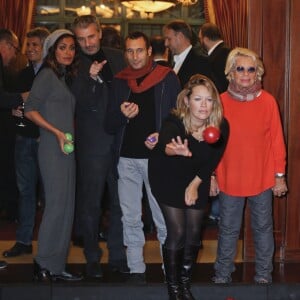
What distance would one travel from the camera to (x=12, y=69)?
24.9 feet

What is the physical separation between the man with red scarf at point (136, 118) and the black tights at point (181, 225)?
1.05ft

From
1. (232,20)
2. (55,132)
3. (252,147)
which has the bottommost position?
(252,147)

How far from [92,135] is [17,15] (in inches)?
248

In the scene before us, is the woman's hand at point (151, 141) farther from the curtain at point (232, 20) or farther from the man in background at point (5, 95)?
the curtain at point (232, 20)

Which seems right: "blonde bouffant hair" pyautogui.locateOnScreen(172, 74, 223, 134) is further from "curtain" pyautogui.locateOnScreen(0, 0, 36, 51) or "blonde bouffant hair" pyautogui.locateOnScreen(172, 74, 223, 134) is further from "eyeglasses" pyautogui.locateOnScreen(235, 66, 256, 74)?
"curtain" pyautogui.locateOnScreen(0, 0, 36, 51)

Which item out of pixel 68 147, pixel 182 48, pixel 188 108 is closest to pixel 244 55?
pixel 188 108

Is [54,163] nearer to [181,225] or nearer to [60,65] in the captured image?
[60,65]

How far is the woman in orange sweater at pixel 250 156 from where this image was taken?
5586mm

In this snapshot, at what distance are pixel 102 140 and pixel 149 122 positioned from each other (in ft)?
1.52

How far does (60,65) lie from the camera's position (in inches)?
225

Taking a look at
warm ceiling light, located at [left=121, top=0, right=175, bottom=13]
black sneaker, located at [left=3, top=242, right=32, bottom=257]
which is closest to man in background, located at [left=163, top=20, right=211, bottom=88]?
black sneaker, located at [left=3, top=242, right=32, bottom=257]

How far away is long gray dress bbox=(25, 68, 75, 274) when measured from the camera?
5633 millimetres

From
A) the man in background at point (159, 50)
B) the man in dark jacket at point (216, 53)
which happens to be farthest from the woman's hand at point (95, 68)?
the man in background at point (159, 50)

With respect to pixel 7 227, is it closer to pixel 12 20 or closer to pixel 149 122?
pixel 149 122
